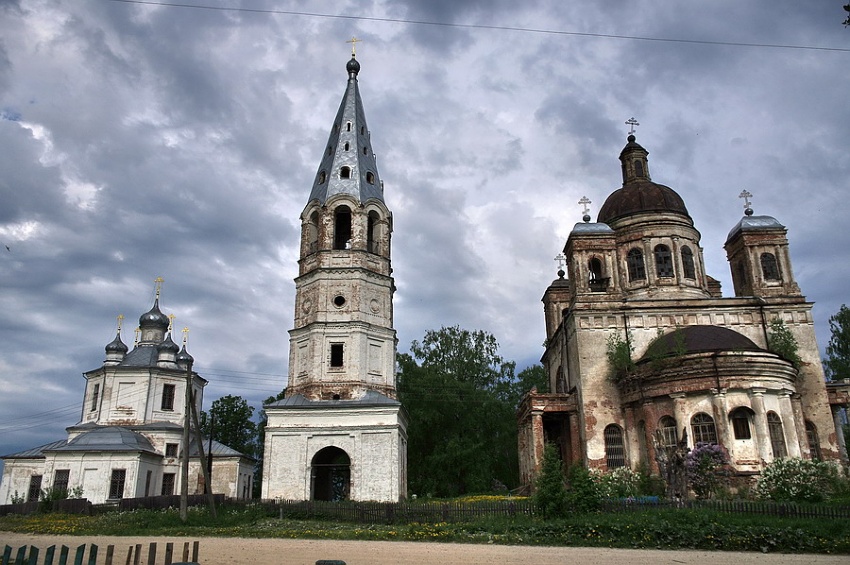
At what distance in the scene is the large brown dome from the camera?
3491cm

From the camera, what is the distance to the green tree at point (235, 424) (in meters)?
58.2

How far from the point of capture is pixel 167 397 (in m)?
40.1

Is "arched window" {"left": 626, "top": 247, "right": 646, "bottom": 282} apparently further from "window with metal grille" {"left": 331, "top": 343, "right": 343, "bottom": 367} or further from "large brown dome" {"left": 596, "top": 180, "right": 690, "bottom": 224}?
"window with metal grille" {"left": 331, "top": 343, "right": 343, "bottom": 367}

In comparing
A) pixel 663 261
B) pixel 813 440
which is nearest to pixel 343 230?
pixel 663 261

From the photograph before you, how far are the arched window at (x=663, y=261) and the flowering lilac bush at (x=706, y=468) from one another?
37.1 ft

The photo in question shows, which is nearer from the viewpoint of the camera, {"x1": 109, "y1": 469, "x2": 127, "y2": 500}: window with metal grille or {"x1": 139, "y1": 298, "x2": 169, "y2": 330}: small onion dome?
{"x1": 109, "y1": 469, "x2": 127, "y2": 500}: window with metal grille

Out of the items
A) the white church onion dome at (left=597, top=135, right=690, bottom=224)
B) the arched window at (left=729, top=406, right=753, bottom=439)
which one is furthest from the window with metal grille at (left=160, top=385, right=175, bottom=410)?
the arched window at (left=729, top=406, right=753, bottom=439)

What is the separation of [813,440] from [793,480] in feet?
23.1

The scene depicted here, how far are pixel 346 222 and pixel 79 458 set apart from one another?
17.9m

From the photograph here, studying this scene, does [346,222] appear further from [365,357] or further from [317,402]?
[317,402]

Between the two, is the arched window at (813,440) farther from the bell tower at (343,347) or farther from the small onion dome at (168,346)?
the small onion dome at (168,346)

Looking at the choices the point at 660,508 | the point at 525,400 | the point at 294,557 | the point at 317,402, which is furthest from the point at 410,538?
the point at 525,400

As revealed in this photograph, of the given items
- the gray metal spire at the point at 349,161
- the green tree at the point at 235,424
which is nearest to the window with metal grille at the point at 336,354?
the gray metal spire at the point at 349,161

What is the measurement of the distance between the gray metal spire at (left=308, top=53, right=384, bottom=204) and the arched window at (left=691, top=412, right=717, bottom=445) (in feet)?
58.2
